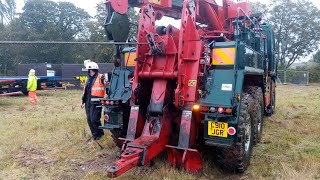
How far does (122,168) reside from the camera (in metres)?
3.66

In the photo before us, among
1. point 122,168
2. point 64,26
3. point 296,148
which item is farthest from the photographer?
point 64,26

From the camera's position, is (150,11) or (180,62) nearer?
(180,62)

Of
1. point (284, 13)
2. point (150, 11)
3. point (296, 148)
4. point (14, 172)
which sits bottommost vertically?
point (14, 172)

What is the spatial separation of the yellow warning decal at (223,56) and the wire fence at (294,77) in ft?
91.5

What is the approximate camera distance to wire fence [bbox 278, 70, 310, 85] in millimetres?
30278

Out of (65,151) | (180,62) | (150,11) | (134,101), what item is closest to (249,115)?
(180,62)

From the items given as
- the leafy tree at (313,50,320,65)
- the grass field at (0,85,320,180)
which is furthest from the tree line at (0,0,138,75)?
the grass field at (0,85,320,180)

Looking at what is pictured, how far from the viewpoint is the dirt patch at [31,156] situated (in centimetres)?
525

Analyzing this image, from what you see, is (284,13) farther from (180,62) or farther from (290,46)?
(180,62)

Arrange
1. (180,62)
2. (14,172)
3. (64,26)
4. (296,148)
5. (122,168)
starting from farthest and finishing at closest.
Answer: (64,26) → (296,148) → (14,172) → (180,62) → (122,168)

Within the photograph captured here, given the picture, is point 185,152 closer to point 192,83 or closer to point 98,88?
point 192,83

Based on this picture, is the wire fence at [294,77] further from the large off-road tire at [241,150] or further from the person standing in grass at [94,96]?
the large off-road tire at [241,150]

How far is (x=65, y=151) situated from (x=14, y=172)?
1.14m

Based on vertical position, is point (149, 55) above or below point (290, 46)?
below
